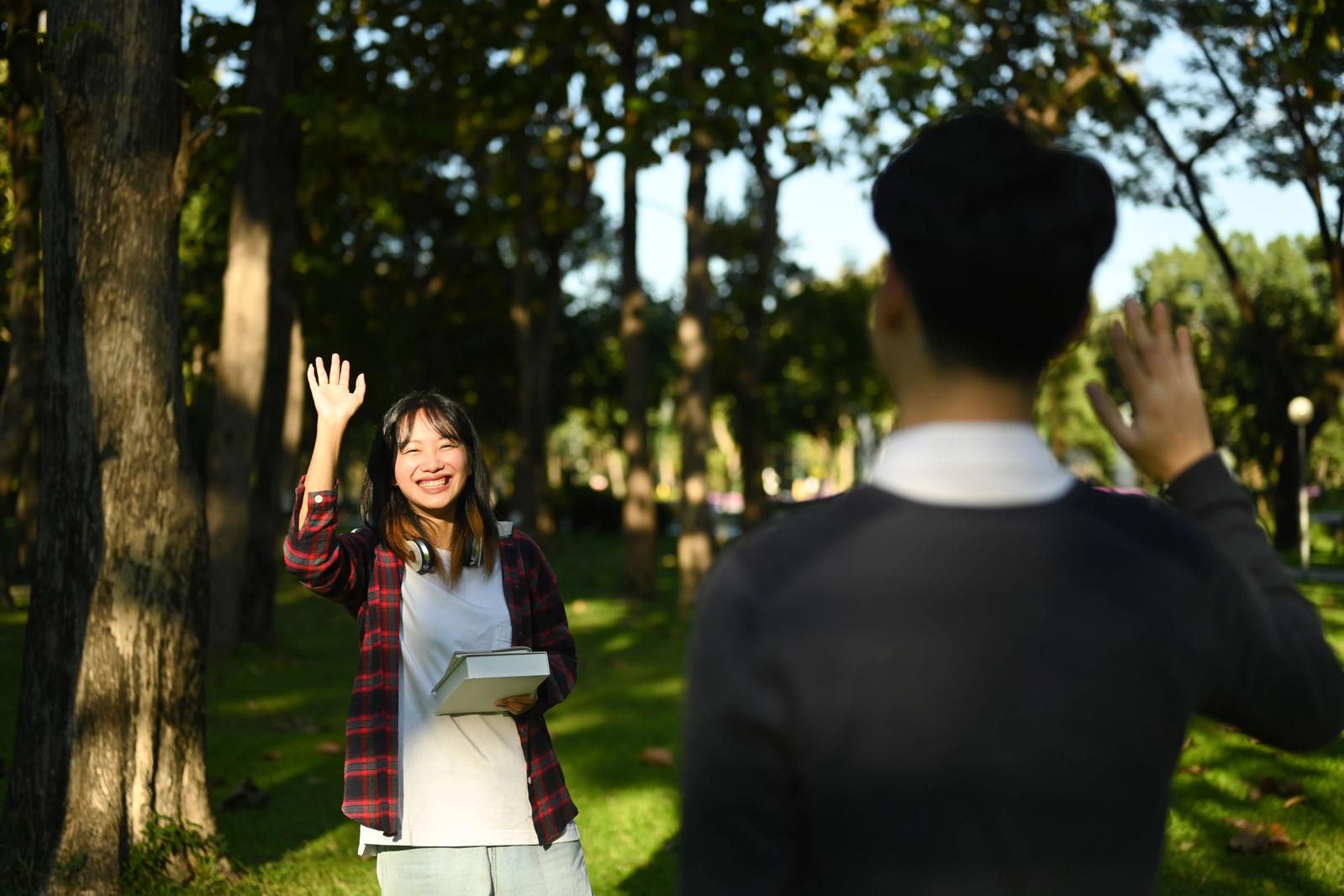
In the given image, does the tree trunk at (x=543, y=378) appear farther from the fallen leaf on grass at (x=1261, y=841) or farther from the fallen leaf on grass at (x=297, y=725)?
the fallen leaf on grass at (x=1261, y=841)

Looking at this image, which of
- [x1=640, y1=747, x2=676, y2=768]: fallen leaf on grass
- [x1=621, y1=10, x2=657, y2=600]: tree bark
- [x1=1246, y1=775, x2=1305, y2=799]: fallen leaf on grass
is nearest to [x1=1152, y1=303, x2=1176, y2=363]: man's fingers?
[x1=1246, y1=775, x2=1305, y2=799]: fallen leaf on grass

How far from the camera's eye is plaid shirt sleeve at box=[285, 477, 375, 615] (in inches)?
145

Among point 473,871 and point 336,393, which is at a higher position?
point 336,393

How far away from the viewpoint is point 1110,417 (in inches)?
73.7

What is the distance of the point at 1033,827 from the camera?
154 centimetres

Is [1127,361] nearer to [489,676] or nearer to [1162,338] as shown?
[1162,338]

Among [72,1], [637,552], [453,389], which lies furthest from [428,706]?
[453,389]

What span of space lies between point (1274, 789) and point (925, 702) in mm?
6700

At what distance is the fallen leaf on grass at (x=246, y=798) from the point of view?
7.61 m

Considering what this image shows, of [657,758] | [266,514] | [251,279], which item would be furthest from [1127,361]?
[266,514]

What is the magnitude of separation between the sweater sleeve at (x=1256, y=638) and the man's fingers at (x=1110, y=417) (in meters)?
0.09

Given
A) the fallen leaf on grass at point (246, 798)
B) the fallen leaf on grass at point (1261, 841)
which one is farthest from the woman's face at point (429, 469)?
the fallen leaf on grass at point (246, 798)

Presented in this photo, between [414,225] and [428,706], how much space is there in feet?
101

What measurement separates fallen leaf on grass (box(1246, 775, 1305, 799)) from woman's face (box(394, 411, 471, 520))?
5.08 metres
